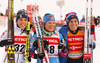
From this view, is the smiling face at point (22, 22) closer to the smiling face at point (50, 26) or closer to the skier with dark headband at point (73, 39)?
the smiling face at point (50, 26)

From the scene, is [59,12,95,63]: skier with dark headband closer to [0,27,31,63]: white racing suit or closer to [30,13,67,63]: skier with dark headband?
[30,13,67,63]: skier with dark headband

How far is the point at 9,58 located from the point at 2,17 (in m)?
6.58

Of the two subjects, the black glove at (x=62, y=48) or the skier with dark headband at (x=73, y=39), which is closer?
the black glove at (x=62, y=48)

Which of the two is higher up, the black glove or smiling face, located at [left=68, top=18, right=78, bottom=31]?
smiling face, located at [left=68, top=18, right=78, bottom=31]

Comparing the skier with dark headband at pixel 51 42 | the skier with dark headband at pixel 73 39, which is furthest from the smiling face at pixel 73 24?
the skier with dark headband at pixel 51 42

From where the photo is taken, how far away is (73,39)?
2.91m

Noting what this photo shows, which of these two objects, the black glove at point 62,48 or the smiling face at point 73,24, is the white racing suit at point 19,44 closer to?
the black glove at point 62,48

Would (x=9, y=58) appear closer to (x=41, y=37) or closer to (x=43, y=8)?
(x=41, y=37)

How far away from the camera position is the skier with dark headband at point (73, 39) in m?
2.90

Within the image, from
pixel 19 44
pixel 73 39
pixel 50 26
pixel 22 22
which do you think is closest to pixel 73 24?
pixel 73 39

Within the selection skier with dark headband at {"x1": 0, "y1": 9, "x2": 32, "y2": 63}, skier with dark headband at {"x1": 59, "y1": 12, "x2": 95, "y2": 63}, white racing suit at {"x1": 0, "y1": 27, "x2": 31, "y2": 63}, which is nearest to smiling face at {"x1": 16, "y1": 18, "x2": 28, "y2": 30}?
skier with dark headband at {"x1": 0, "y1": 9, "x2": 32, "y2": 63}

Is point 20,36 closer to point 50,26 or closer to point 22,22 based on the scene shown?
point 22,22

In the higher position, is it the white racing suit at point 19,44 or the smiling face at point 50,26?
the smiling face at point 50,26

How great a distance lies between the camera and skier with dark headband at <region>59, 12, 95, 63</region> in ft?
9.50
